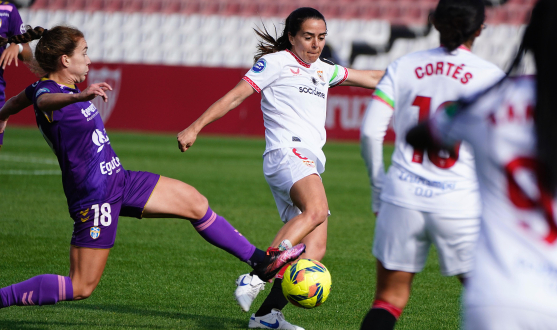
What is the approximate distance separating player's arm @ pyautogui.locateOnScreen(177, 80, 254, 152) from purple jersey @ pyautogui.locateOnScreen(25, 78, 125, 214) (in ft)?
1.60

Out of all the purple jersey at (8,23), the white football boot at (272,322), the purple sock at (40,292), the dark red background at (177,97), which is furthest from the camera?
the dark red background at (177,97)

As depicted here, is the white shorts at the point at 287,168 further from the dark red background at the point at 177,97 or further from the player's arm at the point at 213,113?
the dark red background at the point at 177,97

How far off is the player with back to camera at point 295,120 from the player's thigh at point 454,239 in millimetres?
1440

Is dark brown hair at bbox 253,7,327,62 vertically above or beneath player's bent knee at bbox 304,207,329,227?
above

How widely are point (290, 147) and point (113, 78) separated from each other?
18.1 metres

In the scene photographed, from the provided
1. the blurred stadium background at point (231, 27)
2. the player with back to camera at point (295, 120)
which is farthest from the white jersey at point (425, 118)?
the blurred stadium background at point (231, 27)

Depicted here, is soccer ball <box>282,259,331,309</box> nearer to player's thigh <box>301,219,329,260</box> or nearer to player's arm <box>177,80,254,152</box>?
player's thigh <box>301,219,329,260</box>

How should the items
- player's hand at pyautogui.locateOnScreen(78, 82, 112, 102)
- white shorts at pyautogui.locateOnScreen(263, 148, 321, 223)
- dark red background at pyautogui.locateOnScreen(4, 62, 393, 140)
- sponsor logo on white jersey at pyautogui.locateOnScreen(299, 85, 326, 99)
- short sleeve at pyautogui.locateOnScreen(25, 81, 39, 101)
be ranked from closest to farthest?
player's hand at pyautogui.locateOnScreen(78, 82, 112, 102) → short sleeve at pyautogui.locateOnScreen(25, 81, 39, 101) → white shorts at pyautogui.locateOnScreen(263, 148, 321, 223) → sponsor logo on white jersey at pyautogui.locateOnScreen(299, 85, 326, 99) → dark red background at pyautogui.locateOnScreen(4, 62, 393, 140)

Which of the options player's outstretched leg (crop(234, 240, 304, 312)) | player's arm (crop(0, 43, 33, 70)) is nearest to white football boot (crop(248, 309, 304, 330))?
player's outstretched leg (crop(234, 240, 304, 312))

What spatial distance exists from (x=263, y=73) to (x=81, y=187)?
1439mm

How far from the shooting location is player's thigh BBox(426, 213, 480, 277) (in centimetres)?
280

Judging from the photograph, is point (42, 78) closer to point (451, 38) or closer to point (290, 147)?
point (290, 147)

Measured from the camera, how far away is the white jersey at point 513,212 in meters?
1.69

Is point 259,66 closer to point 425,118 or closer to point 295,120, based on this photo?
point 295,120
